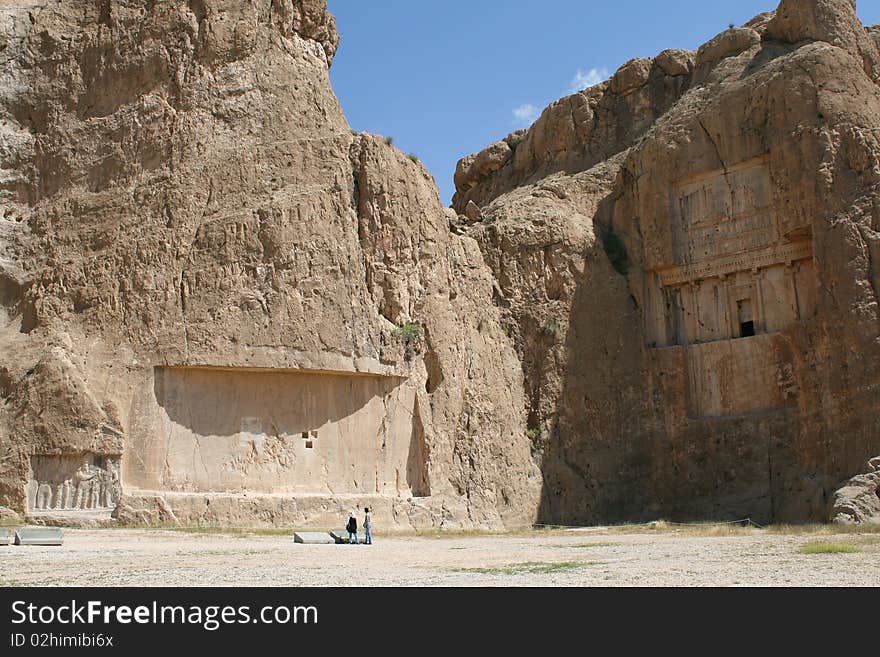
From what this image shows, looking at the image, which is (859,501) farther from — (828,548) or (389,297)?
(389,297)

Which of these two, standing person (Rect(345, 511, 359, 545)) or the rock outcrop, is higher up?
the rock outcrop

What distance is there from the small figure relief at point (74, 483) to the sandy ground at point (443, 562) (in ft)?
7.38

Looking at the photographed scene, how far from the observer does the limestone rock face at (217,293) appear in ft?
76.1

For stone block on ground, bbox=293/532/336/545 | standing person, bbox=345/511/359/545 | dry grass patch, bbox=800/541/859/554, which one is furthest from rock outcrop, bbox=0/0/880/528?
dry grass patch, bbox=800/541/859/554

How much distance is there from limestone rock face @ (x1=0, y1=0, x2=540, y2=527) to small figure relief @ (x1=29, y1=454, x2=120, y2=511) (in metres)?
0.05

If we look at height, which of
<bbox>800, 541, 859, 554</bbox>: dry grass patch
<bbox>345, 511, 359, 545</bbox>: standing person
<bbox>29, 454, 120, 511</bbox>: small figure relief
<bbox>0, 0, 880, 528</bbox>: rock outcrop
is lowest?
<bbox>800, 541, 859, 554</bbox>: dry grass patch

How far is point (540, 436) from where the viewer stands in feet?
102

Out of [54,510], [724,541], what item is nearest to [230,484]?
[54,510]

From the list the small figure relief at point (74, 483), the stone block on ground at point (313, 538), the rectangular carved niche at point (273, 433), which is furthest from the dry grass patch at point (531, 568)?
the small figure relief at point (74, 483)

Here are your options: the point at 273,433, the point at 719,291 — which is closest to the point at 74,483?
the point at 273,433

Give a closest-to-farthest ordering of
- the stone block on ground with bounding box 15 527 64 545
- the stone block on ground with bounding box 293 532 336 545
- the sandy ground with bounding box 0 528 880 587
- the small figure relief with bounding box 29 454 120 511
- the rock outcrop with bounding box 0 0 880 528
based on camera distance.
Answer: the sandy ground with bounding box 0 528 880 587
the stone block on ground with bounding box 15 527 64 545
the stone block on ground with bounding box 293 532 336 545
the small figure relief with bounding box 29 454 120 511
the rock outcrop with bounding box 0 0 880 528

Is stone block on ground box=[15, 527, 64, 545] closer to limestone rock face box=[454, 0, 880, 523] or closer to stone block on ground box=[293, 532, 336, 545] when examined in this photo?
stone block on ground box=[293, 532, 336, 545]

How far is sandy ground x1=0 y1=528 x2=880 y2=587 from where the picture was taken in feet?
36.0

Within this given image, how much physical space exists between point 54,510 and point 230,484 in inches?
158
